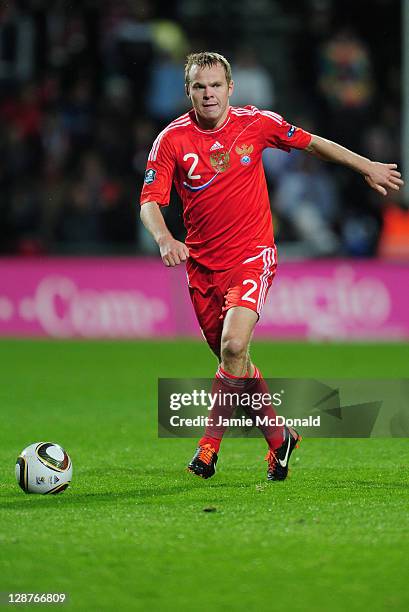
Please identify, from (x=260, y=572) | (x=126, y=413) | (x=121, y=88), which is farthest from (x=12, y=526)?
(x=121, y=88)

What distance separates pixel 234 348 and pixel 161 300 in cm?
1000

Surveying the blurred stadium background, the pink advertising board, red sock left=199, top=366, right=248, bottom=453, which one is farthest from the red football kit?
the blurred stadium background

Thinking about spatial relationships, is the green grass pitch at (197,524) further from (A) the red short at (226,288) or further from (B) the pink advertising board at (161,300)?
(B) the pink advertising board at (161,300)

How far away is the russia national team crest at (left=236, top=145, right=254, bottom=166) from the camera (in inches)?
287

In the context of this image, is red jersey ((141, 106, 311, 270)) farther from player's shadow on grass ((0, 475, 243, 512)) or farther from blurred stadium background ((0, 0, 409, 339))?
blurred stadium background ((0, 0, 409, 339))

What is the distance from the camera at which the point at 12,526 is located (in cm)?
580

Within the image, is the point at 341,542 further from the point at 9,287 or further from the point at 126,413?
the point at 9,287

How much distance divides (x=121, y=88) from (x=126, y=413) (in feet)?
30.6

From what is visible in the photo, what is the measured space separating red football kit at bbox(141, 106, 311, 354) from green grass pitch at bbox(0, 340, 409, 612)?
3.75ft

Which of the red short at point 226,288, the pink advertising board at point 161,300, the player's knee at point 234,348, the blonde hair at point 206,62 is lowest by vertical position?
the pink advertising board at point 161,300

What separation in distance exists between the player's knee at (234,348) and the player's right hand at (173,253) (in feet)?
2.40

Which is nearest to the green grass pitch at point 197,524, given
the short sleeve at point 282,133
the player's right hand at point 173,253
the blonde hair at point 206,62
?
the player's right hand at point 173,253

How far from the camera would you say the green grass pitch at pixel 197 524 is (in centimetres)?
469

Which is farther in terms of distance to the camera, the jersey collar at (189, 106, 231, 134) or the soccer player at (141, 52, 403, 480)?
the jersey collar at (189, 106, 231, 134)
